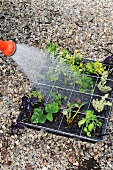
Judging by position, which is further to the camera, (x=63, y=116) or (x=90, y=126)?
(x=63, y=116)

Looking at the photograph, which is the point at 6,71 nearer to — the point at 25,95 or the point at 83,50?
the point at 25,95

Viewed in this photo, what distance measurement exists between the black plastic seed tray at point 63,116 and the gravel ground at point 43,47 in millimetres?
112

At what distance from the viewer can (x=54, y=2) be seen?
18.4ft

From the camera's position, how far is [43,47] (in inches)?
193

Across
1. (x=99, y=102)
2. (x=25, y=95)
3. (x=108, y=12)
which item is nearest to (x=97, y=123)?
(x=99, y=102)

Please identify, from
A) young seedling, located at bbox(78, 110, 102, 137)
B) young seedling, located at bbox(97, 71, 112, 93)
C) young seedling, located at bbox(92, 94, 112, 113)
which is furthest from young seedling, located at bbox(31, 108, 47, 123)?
young seedling, located at bbox(97, 71, 112, 93)

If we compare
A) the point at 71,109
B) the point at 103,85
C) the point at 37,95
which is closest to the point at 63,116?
the point at 71,109

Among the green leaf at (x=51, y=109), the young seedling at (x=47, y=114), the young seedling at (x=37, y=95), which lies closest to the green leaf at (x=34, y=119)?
the young seedling at (x=47, y=114)

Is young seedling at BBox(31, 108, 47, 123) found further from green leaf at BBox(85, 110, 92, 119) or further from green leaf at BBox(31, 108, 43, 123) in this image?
green leaf at BBox(85, 110, 92, 119)

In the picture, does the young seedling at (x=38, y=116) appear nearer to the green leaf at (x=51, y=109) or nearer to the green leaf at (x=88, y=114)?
the green leaf at (x=51, y=109)

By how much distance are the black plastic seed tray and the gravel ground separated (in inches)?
4.4

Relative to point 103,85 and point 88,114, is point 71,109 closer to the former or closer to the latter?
point 88,114

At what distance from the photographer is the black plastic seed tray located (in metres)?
3.84

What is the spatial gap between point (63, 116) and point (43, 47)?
1282mm
